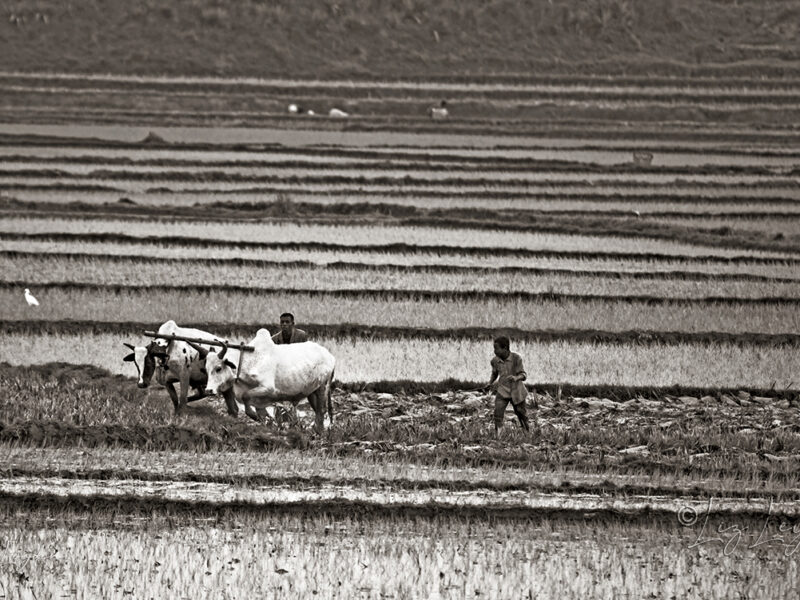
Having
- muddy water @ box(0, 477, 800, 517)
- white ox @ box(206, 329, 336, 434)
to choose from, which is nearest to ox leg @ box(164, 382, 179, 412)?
white ox @ box(206, 329, 336, 434)

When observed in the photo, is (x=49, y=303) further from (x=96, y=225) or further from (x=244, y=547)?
(x=244, y=547)

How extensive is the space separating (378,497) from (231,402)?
2024 millimetres

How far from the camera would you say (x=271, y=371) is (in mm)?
8336

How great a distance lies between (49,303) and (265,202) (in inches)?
272

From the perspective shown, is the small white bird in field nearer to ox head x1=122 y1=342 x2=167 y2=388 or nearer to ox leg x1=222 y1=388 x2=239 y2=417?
ox head x1=122 y1=342 x2=167 y2=388

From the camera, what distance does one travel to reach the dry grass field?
6266 millimetres

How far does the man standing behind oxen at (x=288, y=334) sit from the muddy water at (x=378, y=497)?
68.0 inches

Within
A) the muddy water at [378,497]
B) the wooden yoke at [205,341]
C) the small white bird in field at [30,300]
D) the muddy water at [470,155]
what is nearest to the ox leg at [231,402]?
the wooden yoke at [205,341]

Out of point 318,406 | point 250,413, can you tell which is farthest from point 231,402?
point 318,406

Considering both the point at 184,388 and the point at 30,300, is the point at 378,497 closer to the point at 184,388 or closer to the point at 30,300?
the point at 184,388

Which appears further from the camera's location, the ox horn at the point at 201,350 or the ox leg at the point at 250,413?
the ox leg at the point at 250,413

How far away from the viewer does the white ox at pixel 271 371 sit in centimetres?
833

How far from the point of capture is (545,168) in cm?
2361

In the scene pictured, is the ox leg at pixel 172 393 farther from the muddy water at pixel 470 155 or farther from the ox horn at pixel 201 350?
the muddy water at pixel 470 155
